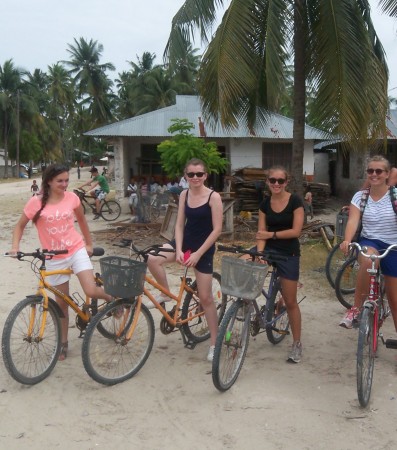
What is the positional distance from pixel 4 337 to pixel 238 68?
591cm

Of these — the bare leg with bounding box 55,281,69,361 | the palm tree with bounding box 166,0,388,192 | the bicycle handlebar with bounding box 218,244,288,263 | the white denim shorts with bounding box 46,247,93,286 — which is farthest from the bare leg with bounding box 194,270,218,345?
the palm tree with bounding box 166,0,388,192

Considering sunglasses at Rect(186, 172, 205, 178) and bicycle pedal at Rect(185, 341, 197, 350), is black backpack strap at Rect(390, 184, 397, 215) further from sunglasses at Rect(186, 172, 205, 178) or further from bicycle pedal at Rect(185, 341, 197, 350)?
bicycle pedal at Rect(185, 341, 197, 350)

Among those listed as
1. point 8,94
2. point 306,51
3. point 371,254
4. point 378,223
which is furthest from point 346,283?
point 8,94

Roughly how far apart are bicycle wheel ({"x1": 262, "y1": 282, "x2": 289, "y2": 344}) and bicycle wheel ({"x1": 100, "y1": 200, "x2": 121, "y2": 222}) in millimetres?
10633

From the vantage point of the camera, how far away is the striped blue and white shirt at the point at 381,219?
3.86m

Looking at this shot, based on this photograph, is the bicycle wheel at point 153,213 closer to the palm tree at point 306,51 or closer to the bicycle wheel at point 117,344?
the palm tree at point 306,51

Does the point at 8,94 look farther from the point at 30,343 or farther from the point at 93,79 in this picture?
the point at 30,343

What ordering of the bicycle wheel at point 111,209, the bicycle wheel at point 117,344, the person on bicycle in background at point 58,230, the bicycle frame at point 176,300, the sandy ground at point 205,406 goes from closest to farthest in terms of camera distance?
the sandy ground at point 205,406, the bicycle wheel at point 117,344, the person on bicycle in background at point 58,230, the bicycle frame at point 176,300, the bicycle wheel at point 111,209

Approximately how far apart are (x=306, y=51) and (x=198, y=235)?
6.54 m

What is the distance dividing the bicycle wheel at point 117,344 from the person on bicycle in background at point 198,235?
37cm

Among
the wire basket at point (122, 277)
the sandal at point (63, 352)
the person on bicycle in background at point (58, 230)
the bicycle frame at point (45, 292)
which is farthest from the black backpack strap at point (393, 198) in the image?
the sandal at point (63, 352)

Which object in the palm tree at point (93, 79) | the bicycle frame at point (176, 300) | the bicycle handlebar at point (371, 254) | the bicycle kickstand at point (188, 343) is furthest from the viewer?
the palm tree at point (93, 79)

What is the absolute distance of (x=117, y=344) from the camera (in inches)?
153

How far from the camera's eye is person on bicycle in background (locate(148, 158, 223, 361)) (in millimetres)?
4012
